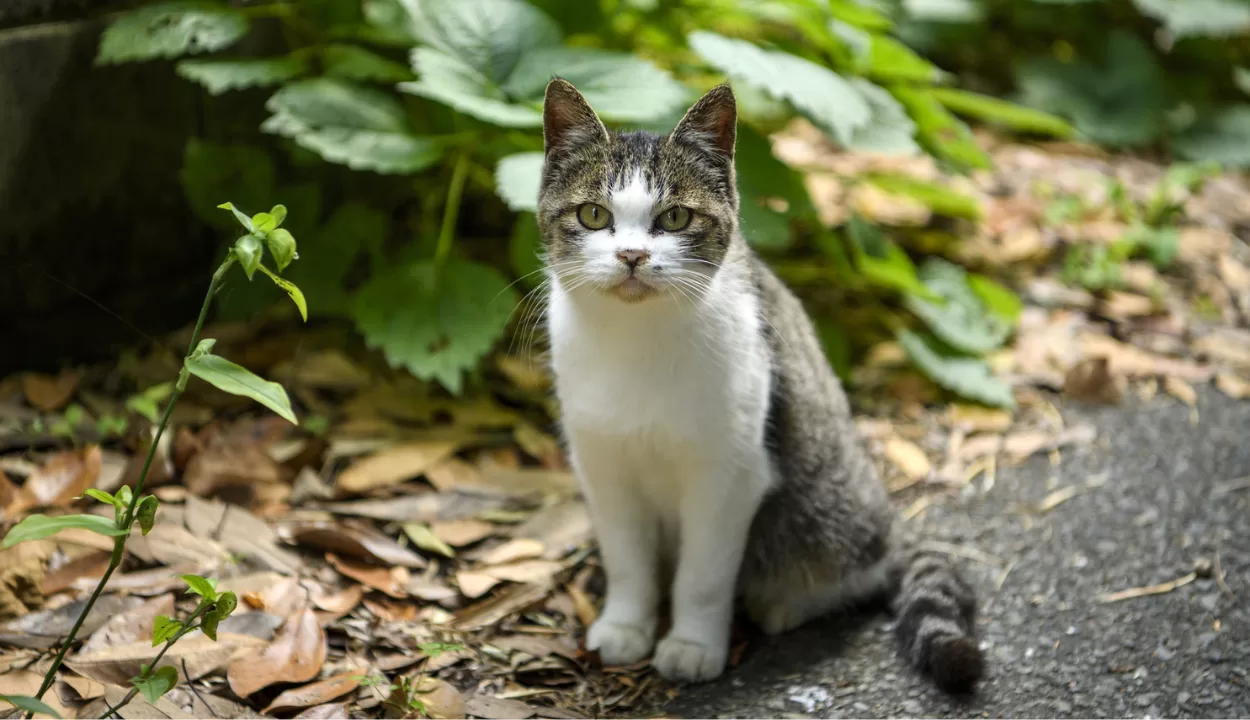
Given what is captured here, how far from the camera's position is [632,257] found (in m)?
2.16

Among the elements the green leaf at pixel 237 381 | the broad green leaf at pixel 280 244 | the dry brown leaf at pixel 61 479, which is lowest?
the dry brown leaf at pixel 61 479

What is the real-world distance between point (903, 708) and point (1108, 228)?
10.2ft

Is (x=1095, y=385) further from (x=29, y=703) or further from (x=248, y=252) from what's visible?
(x=29, y=703)

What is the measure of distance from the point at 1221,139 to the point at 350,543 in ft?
16.0

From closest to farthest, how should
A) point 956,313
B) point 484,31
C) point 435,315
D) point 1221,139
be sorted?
point 484,31
point 435,315
point 956,313
point 1221,139

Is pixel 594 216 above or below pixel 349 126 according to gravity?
above

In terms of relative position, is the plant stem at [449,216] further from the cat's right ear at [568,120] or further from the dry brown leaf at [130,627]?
the dry brown leaf at [130,627]

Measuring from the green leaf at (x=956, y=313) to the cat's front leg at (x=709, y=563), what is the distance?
148 centimetres

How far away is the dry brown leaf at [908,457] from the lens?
3326mm

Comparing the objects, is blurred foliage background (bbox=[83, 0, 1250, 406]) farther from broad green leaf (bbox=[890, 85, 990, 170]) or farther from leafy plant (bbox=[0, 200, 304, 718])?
leafy plant (bbox=[0, 200, 304, 718])

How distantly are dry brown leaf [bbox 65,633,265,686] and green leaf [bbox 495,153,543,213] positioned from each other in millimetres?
1234

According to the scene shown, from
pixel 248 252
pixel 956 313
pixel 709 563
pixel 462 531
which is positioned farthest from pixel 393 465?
pixel 956 313

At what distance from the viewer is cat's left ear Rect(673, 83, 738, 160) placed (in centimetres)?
230

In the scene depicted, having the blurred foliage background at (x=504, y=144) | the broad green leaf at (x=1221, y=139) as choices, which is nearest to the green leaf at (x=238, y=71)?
the blurred foliage background at (x=504, y=144)
